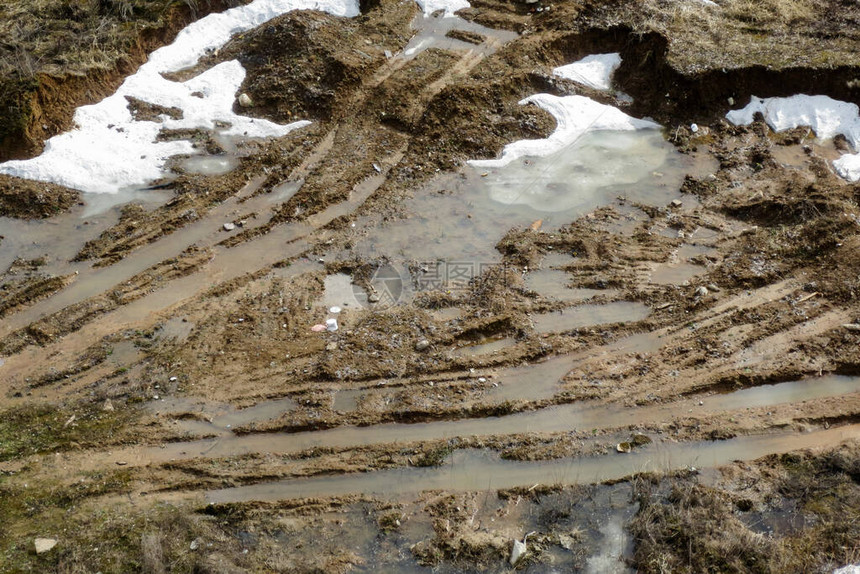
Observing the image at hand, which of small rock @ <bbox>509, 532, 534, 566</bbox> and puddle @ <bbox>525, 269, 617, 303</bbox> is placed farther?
puddle @ <bbox>525, 269, 617, 303</bbox>

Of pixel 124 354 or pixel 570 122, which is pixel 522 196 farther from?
pixel 124 354

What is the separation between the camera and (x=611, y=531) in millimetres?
7434

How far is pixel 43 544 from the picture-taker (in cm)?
688

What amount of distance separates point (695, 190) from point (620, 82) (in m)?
3.83

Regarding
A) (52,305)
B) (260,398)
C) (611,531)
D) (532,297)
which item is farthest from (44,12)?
(611,531)

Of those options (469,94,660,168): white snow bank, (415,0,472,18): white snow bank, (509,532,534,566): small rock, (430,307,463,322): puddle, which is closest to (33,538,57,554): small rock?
(509,532,534,566): small rock

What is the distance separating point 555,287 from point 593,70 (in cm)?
686

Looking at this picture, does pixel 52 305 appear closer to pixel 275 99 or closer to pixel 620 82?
pixel 275 99

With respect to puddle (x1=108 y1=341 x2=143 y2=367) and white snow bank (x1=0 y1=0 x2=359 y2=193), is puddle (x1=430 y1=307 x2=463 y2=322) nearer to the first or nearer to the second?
puddle (x1=108 y1=341 x2=143 y2=367)

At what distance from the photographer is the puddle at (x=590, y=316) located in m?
9.59

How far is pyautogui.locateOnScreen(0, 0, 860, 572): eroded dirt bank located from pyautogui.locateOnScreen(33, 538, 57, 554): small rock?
128 millimetres

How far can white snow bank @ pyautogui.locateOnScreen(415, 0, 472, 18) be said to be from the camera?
15.9 meters

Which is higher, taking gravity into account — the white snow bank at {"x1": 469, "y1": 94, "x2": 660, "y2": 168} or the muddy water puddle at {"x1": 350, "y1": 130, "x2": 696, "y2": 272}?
the white snow bank at {"x1": 469, "y1": 94, "x2": 660, "y2": 168}

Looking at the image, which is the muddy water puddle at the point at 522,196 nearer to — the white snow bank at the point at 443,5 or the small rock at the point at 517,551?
the small rock at the point at 517,551
